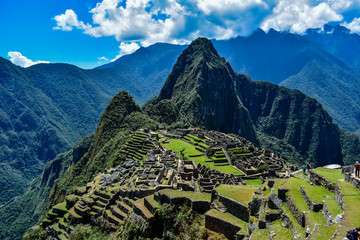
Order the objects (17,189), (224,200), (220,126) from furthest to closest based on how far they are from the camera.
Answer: (220,126) < (17,189) < (224,200)

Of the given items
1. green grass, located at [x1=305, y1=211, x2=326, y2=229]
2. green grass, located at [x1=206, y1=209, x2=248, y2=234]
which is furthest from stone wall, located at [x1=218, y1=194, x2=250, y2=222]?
green grass, located at [x1=305, y1=211, x2=326, y2=229]

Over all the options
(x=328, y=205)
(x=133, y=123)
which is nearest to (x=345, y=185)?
(x=328, y=205)

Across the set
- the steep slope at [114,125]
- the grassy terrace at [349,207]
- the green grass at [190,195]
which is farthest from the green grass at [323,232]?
the steep slope at [114,125]

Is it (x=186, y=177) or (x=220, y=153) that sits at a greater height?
(x=220, y=153)

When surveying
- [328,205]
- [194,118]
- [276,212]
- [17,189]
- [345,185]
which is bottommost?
[17,189]

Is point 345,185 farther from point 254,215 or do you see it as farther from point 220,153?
point 220,153

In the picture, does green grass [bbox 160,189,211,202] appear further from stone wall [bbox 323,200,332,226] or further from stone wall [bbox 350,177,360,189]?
stone wall [bbox 350,177,360,189]

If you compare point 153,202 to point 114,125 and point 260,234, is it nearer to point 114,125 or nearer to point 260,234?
point 260,234
